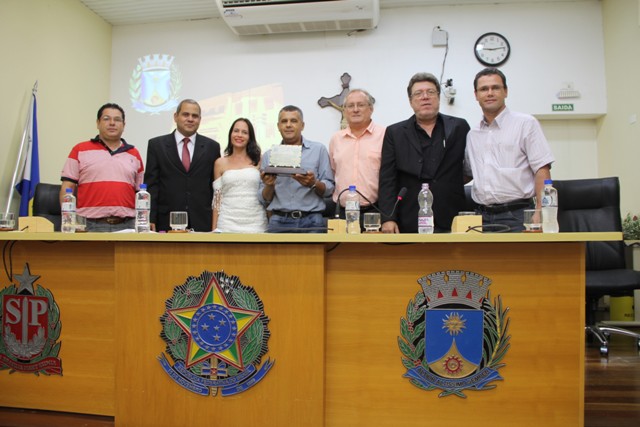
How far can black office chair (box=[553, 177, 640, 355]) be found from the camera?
3.26 metres

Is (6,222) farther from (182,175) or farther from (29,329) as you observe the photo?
(182,175)

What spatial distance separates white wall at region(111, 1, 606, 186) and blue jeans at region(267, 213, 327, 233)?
2832 mm

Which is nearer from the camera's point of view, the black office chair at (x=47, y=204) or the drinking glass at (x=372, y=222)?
the drinking glass at (x=372, y=222)

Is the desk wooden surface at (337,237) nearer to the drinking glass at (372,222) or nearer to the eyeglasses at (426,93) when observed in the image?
the drinking glass at (372,222)

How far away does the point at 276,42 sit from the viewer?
17.5ft

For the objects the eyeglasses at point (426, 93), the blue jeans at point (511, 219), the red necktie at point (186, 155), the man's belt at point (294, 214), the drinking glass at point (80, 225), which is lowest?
the drinking glass at point (80, 225)

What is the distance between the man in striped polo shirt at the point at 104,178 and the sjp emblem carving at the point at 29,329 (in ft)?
2.58

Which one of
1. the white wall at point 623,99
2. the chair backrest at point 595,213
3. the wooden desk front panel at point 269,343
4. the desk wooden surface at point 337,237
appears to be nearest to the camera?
the desk wooden surface at point 337,237

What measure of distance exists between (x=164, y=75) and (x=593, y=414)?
17.3ft

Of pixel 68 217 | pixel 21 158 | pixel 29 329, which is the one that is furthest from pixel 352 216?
pixel 21 158

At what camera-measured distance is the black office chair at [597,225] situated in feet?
10.7

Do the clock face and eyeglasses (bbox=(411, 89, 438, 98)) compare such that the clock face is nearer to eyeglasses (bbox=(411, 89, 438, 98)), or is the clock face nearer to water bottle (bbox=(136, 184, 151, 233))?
eyeglasses (bbox=(411, 89, 438, 98))

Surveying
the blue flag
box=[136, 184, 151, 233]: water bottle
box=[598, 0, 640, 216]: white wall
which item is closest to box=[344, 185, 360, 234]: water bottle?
box=[136, 184, 151, 233]: water bottle

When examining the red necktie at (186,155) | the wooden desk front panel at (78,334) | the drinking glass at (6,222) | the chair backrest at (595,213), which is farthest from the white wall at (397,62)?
the wooden desk front panel at (78,334)
